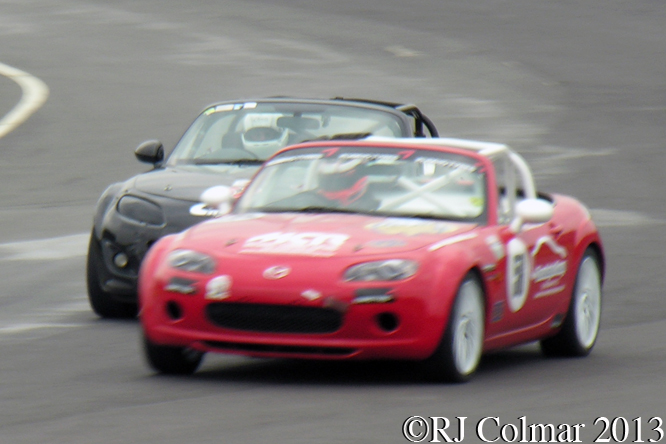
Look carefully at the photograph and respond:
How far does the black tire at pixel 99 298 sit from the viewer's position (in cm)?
1058

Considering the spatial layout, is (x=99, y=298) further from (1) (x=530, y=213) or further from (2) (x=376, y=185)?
(1) (x=530, y=213)

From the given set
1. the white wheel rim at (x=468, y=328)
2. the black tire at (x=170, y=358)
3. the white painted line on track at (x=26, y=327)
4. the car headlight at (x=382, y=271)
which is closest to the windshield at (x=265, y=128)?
the white painted line on track at (x=26, y=327)

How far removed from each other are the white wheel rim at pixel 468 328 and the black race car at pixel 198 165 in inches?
74.4

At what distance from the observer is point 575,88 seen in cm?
2759

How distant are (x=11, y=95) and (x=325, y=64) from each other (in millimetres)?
6065

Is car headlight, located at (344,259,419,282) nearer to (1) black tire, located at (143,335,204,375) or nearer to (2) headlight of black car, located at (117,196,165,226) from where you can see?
(1) black tire, located at (143,335,204,375)

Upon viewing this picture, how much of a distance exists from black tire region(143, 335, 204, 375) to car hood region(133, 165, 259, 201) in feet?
7.81

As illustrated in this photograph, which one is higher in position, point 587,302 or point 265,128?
point 587,302

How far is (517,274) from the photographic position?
8.40 meters

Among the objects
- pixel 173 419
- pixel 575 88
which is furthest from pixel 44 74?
pixel 173 419

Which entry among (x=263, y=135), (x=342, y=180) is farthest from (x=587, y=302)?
(x=263, y=135)

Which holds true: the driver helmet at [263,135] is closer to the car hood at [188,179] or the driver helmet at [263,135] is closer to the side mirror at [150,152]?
the car hood at [188,179]

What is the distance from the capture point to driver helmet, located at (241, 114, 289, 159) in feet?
38.2

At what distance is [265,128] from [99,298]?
1996mm
